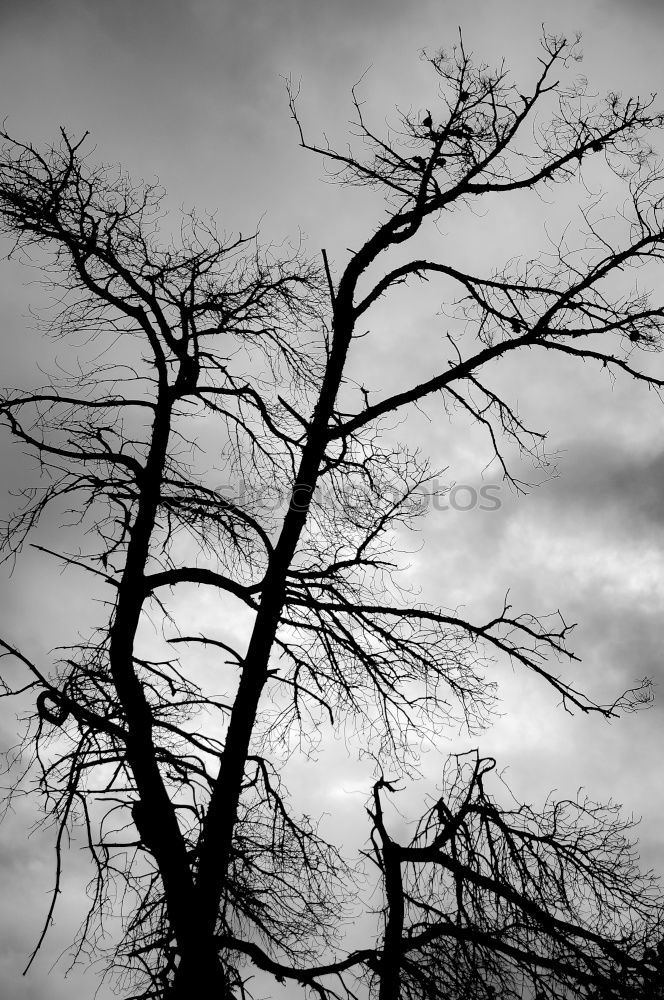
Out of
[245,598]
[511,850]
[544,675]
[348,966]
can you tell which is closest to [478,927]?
[511,850]

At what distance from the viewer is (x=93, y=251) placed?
287 inches

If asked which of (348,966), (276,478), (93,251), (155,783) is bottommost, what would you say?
(348,966)

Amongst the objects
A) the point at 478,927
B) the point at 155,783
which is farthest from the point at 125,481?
the point at 478,927

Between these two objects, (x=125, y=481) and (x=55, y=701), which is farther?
(x=125, y=481)

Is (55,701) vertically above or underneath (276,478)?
underneath

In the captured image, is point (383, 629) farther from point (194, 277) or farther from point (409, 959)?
point (194, 277)

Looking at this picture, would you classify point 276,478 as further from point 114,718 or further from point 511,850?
point 511,850

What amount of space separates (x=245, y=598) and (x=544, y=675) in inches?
105

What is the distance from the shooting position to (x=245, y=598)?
718 centimetres

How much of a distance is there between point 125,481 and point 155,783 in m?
2.56

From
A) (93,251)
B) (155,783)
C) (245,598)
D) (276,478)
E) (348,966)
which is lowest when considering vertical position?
(348,966)

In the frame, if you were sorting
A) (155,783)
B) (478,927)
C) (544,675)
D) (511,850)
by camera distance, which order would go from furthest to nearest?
1. (544,675)
2. (155,783)
3. (511,850)
4. (478,927)

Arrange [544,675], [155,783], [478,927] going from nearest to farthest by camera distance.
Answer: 1. [478,927]
2. [155,783]
3. [544,675]

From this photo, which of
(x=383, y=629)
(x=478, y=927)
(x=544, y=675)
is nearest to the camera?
(x=478, y=927)
